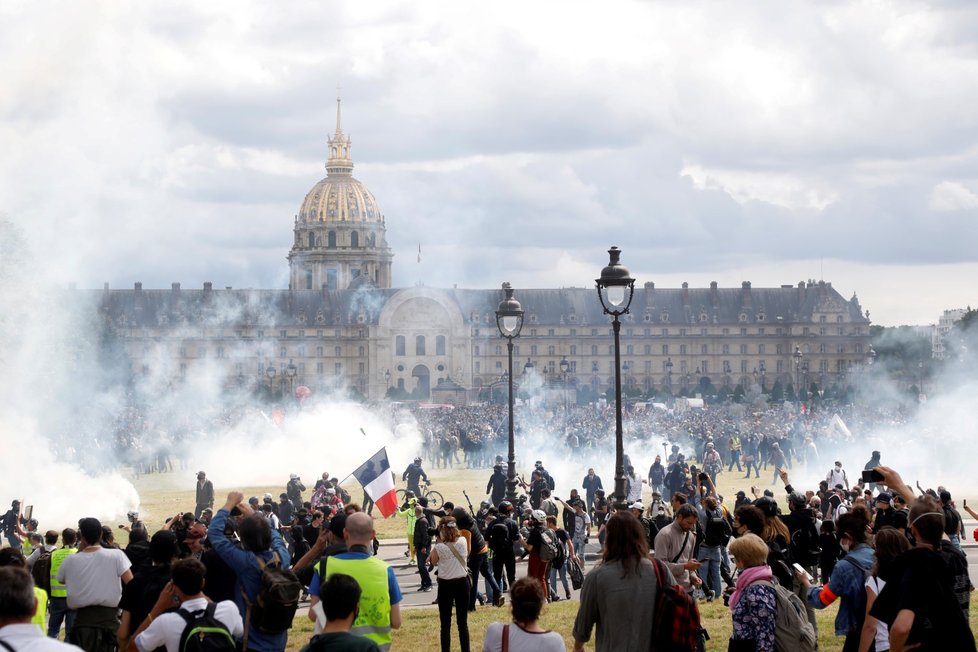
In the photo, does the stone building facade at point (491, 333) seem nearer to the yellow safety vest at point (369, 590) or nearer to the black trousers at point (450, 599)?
the black trousers at point (450, 599)

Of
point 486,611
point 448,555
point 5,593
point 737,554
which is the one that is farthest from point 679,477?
point 5,593

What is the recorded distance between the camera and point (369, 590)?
8820mm

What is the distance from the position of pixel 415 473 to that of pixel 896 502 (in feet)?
58.5

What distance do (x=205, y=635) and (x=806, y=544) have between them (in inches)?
314

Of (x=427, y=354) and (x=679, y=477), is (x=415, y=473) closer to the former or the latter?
(x=679, y=477)

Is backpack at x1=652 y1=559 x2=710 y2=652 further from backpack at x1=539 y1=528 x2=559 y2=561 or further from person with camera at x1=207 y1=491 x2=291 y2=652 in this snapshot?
backpack at x1=539 y1=528 x2=559 y2=561

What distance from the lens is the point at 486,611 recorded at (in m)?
17.0

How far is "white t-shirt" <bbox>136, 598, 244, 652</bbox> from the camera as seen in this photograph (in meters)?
7.95

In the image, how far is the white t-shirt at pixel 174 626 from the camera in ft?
26.1

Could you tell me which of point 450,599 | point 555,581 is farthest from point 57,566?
point 555,581

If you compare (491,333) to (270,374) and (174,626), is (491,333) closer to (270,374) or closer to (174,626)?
(270,374)

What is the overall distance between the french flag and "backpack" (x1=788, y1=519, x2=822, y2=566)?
1301cm

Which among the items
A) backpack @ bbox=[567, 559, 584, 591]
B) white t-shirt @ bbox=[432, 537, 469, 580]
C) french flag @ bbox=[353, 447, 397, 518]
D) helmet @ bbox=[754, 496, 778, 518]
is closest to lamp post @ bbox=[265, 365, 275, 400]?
french flag @ bbox=[353, 447, 397, 518]

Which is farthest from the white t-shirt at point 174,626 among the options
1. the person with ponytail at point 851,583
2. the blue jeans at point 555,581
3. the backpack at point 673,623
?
the blue jeans at point 555,581
